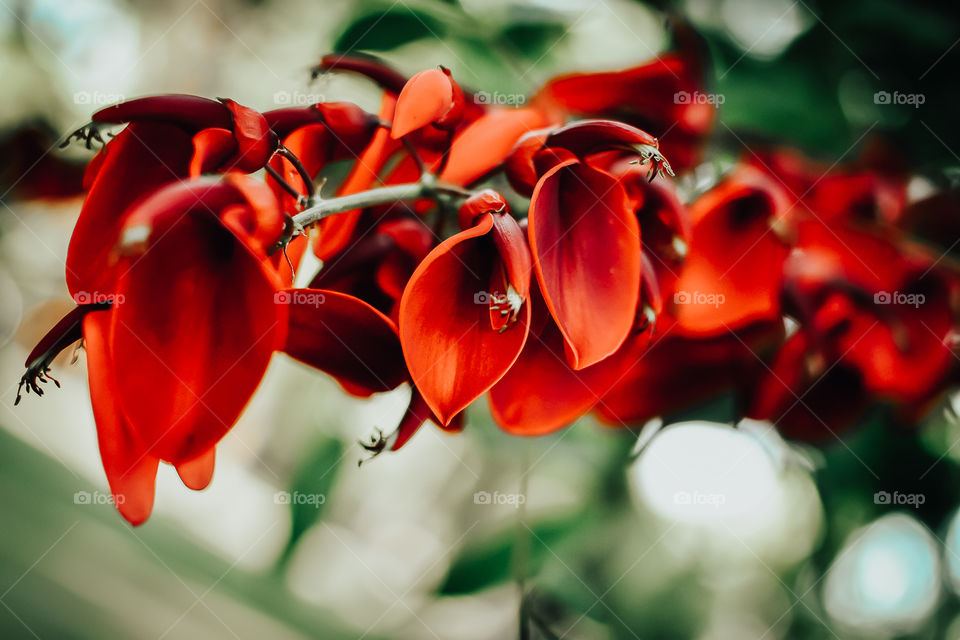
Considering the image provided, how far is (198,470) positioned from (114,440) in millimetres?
24

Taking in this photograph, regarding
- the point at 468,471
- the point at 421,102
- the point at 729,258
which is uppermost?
the point at 421,102

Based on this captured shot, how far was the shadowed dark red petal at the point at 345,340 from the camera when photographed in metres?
0.21

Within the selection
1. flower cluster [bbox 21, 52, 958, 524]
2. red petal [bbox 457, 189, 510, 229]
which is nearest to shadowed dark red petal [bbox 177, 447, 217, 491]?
flower cluster [bbox 21, 52, 958, 524]

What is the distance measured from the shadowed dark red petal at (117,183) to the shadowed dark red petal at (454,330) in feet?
0.28

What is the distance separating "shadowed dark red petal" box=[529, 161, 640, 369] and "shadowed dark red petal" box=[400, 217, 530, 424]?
17 mm

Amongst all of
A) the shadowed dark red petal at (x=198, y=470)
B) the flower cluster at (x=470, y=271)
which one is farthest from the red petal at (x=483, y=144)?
the shadowed dark red petal at (x=198, y=470)

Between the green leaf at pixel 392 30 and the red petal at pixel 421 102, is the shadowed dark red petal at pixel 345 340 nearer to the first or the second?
the red petal at pixel 421 102

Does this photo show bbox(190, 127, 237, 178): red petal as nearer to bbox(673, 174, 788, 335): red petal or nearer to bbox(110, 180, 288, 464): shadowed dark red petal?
bbox(110, 180, 288, 464): shadowed dark red petal

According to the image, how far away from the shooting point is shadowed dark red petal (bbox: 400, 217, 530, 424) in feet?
0.66

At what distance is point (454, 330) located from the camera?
21 cm

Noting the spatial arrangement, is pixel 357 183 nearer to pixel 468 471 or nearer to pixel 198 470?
pixel 198 470

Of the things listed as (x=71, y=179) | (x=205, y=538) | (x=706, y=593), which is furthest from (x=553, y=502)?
(x=71, y=179)

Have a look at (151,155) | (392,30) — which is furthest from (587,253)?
(392,30)

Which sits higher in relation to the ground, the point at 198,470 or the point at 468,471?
the point at 198,470
